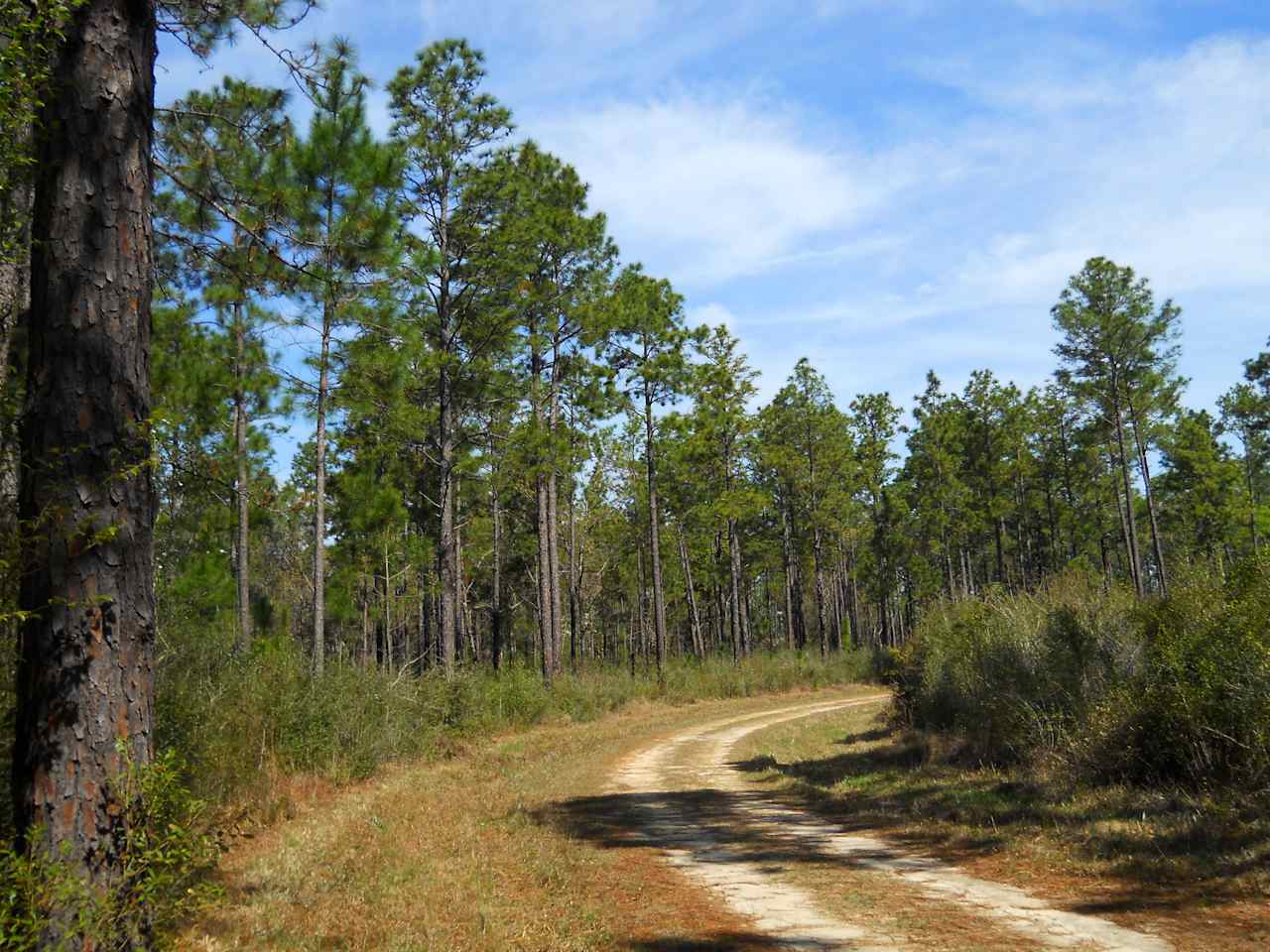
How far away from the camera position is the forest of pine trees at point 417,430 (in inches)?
191

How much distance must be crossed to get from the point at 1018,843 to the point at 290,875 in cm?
664

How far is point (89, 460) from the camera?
4750mm

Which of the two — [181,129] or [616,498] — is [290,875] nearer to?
[181,129]

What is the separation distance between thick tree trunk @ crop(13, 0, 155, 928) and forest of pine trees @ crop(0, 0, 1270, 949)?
2 cm

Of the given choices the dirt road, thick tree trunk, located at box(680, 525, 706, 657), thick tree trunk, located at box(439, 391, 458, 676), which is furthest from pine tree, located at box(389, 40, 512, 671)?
thick tree trunk, located at box(680, 525, 706, 657)

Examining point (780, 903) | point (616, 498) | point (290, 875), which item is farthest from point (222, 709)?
point (616, 498)

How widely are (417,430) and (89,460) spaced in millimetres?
19280

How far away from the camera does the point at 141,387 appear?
5.06 meters

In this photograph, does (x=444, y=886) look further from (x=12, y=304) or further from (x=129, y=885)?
(x=12, y=304)

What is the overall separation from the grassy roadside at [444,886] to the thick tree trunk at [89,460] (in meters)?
1.57

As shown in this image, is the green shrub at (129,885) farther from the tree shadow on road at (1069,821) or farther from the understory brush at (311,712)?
the tree shadow on road at (1069,821)

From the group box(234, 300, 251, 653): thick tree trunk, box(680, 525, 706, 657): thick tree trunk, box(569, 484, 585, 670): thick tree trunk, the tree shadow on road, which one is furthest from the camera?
box(680, 525, 706, 657): thick tree trunk

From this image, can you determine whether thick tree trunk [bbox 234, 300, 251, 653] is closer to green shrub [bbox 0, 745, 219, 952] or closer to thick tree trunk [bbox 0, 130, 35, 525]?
thick tree trunk [bbox 0, 130, 35, 525]

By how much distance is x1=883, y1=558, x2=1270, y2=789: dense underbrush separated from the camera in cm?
924
